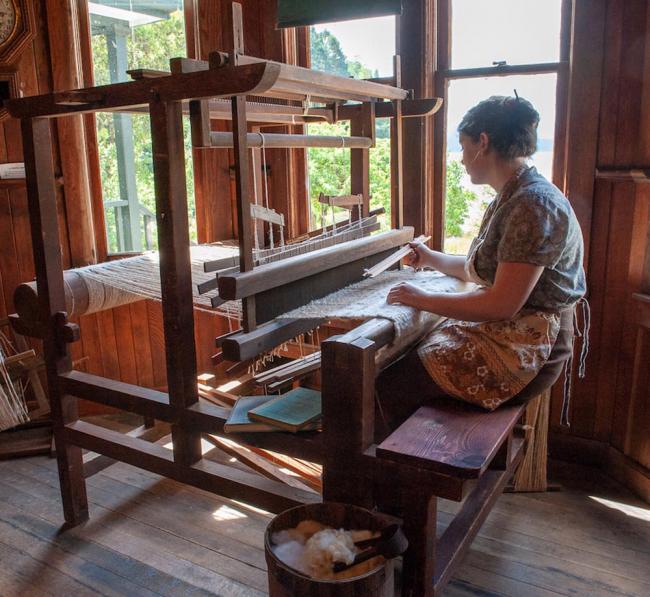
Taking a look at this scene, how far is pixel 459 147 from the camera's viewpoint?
275 cm

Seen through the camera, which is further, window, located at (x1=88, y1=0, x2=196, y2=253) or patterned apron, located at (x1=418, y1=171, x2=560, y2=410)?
window, located at (x1=88, y1=0, x2=196, y2=253)

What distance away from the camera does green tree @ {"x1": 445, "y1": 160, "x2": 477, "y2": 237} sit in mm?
3170

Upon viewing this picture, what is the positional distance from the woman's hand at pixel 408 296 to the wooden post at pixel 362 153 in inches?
30.9

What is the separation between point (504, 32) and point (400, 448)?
7.12 ft

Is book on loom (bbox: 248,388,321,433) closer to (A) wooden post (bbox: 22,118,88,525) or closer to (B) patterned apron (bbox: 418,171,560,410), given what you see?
(B) patterned apron (bbox: 418,171,560,410)

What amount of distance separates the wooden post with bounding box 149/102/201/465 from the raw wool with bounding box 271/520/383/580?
0.59m

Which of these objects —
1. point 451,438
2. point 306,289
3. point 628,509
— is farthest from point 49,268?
point 628,509

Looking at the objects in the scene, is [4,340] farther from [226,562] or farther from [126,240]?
[226,562]

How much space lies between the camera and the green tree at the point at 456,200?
3.17 m

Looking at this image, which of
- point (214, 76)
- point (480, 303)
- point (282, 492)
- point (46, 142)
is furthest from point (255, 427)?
point (46, 142)

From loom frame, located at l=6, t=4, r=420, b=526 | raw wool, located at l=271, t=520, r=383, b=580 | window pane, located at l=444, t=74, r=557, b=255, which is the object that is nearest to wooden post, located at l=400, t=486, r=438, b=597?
raw wool, located at l=271, t=520, r=383, b=580

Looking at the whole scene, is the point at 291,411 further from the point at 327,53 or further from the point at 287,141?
the point at 327,53

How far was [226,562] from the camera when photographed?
233 cm

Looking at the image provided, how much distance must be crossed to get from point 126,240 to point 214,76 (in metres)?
2.27
